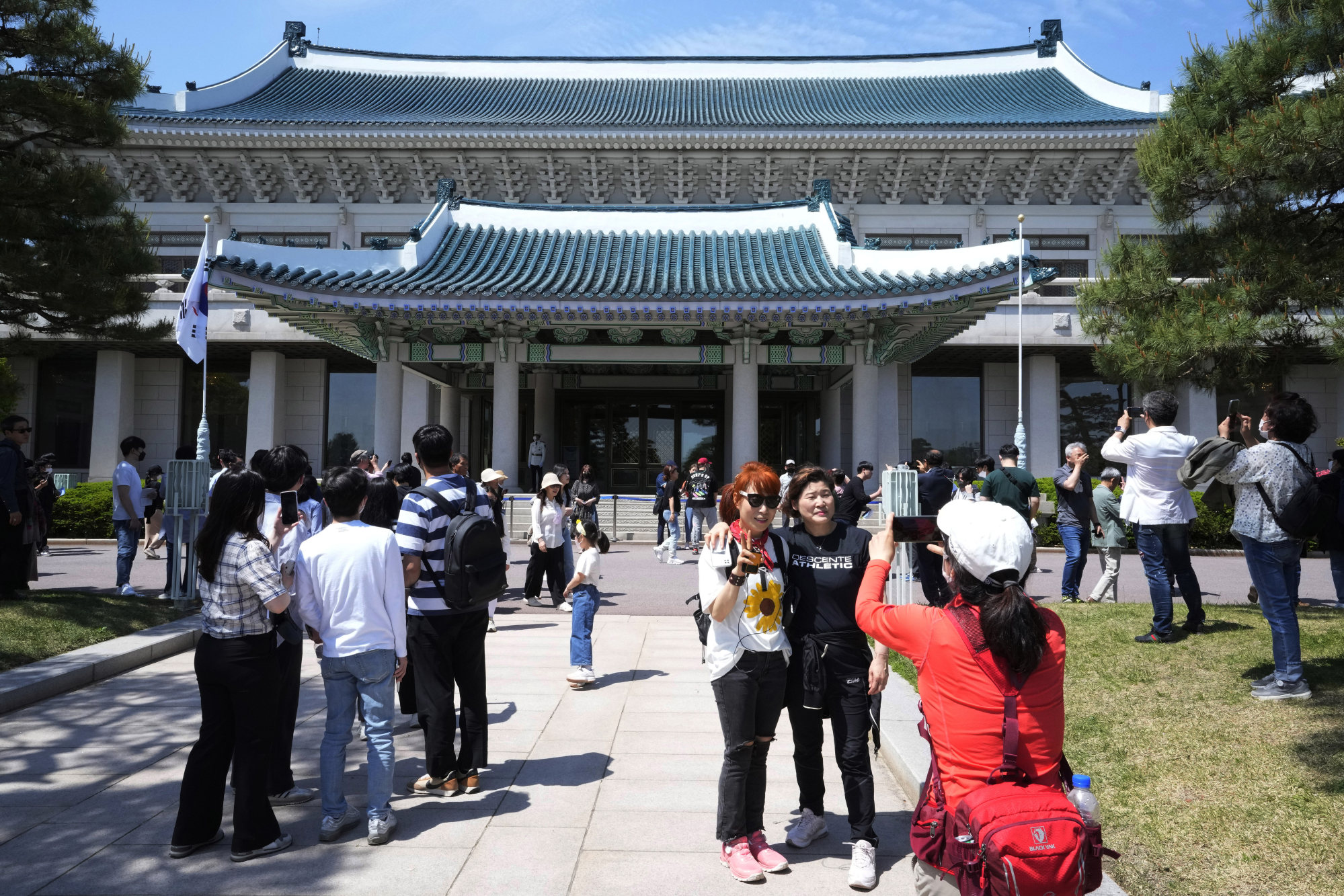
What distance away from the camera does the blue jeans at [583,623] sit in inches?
243

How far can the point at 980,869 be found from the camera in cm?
208

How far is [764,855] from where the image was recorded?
335 centimetres

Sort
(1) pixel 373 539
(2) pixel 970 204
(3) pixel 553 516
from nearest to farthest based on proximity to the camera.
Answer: (1) pixel 373 539 < (3) pixel 553 516 < (2) pixel 970 204

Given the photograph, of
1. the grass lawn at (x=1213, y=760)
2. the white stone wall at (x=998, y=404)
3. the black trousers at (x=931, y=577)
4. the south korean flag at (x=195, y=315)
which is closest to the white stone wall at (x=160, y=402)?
the south korean flag at (x=195, y=315)

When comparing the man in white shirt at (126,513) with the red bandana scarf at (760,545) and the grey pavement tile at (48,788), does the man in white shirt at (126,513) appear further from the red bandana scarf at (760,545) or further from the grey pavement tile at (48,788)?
the red bandana scarf at (760,545)

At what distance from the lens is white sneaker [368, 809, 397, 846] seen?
11.7ft

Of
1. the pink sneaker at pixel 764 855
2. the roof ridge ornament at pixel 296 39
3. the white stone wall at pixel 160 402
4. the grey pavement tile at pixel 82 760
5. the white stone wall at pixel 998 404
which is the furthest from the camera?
the roof ridge ornament at pixel 296 39

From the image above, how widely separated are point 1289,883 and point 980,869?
1864 millimetres

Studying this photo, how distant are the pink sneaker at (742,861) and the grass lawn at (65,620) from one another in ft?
19.0

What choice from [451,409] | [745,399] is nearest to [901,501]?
[745,399]

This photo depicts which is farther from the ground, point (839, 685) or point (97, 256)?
point (97, 256)

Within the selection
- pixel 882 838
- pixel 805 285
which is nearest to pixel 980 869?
pixel 882 838

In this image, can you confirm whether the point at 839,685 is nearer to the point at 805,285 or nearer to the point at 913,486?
the point at 913,486

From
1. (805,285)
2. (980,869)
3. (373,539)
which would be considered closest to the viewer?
(980,869)
